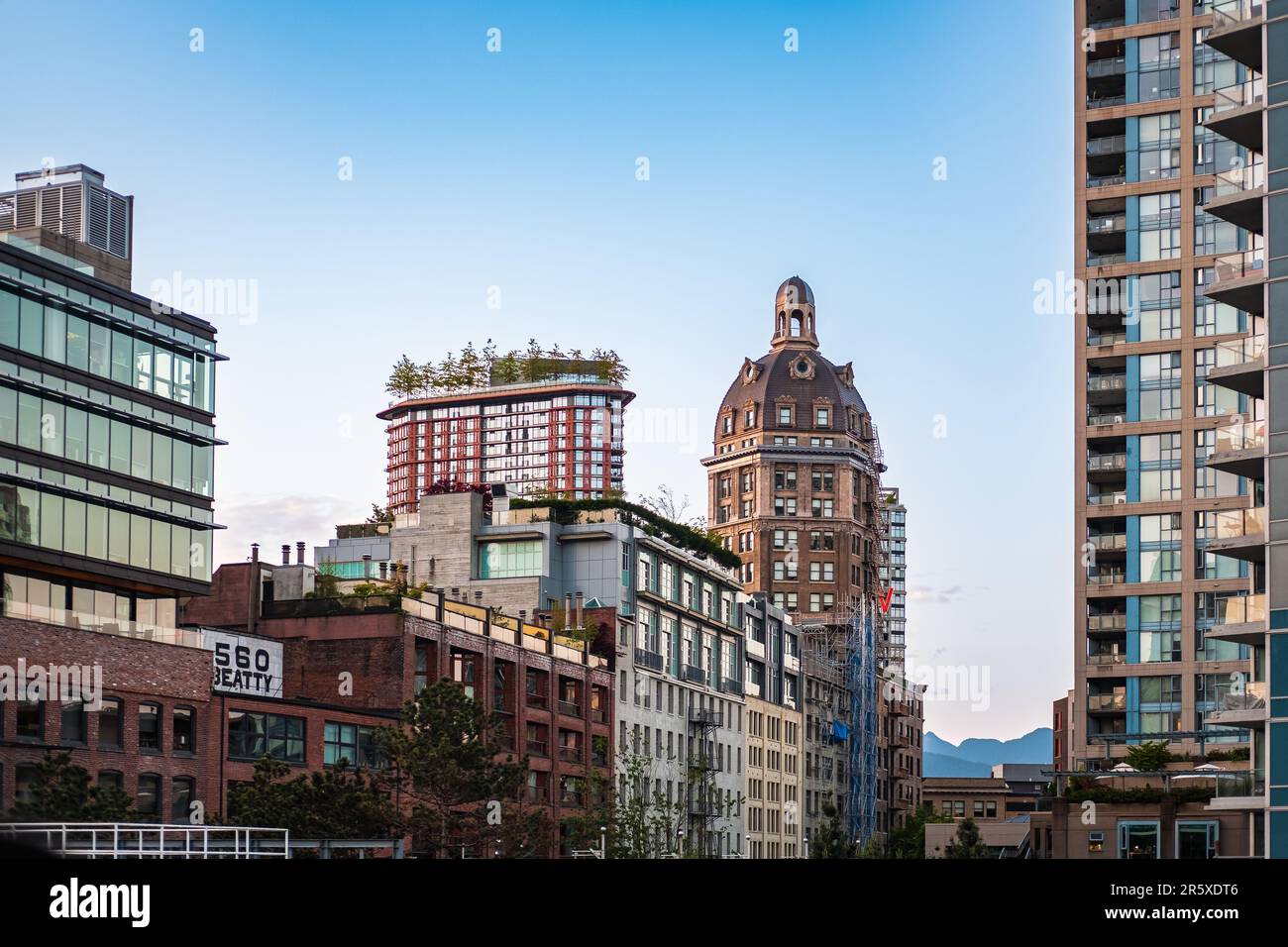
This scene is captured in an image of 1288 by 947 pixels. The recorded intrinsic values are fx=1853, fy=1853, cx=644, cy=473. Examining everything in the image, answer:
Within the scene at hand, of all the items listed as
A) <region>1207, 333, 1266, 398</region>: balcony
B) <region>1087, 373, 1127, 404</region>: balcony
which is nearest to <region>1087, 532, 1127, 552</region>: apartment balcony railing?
<region>1087, 373, 1127, 404</region>: balcony

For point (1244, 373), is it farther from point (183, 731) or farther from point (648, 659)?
Result: point (648, 659)

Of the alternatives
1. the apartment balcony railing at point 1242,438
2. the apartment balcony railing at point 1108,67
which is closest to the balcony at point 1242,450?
the apartment balcony railing at point 1242,438

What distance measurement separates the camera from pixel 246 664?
3703 inches

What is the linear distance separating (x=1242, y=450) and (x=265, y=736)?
45220 mm

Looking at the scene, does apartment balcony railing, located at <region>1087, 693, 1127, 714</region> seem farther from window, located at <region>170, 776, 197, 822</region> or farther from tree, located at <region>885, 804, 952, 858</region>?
tree, located at <region>885, 804, 952, 858</region>

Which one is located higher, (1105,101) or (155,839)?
(1105,101)

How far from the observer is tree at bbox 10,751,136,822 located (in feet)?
217

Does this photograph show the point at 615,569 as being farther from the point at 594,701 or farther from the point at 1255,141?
the point at 1255,141

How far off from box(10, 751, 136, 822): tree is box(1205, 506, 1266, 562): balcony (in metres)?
42.4

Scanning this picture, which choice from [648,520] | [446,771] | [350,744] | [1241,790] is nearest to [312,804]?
[446,771]

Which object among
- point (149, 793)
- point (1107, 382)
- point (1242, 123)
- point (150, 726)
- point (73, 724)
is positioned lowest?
point (149, 793)

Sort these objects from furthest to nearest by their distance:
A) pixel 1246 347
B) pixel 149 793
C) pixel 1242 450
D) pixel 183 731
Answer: pixel 1246 347 < pixel 183 731 < pixel 149 793 < pixel 1242 450
